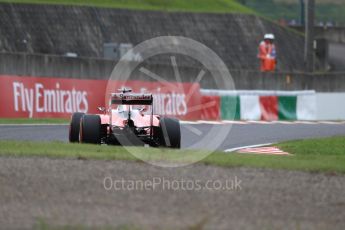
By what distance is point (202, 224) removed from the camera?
33.7ft

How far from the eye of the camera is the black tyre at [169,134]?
18141 millimetres

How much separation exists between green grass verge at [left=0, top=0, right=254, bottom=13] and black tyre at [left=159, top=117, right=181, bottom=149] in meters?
23.3

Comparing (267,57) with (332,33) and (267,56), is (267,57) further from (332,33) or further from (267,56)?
(332,33)

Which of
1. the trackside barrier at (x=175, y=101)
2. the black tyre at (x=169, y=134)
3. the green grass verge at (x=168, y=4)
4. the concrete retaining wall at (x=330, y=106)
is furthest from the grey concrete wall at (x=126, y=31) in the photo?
the black tyre at (x=169, y=134)

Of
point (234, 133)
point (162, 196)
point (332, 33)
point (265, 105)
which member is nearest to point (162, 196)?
point (162, 196)

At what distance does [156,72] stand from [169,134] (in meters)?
16.8

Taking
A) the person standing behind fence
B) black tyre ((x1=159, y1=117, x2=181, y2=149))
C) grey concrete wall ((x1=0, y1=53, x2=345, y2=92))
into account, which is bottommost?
black tyre ((x1=159, y1=117, x2=181, y2=149))

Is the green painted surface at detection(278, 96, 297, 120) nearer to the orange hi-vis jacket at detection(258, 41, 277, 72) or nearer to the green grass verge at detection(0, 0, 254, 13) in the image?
the orange hi-vis jacket at detection(258, 41, 277, 72)

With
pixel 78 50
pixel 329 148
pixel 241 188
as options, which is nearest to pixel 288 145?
pixel 329 148

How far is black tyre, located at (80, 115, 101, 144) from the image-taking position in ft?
59.0

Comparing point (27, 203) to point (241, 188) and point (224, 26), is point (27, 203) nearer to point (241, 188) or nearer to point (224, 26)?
point (241, 188)

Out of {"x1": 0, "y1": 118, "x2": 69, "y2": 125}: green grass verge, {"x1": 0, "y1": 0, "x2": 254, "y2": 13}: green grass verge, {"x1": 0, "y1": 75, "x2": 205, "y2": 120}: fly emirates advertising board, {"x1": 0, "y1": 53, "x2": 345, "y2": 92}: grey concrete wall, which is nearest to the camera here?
{"x1": 0, "y1": 118, "x2": 69, "y2": 125}: green grass verge

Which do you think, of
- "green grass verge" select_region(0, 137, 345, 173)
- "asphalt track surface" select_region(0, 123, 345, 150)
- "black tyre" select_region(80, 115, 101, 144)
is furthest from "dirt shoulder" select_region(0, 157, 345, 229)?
"asphalt track surface" select_region(0, 123, 345, 150)

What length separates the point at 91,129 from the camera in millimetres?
18000
